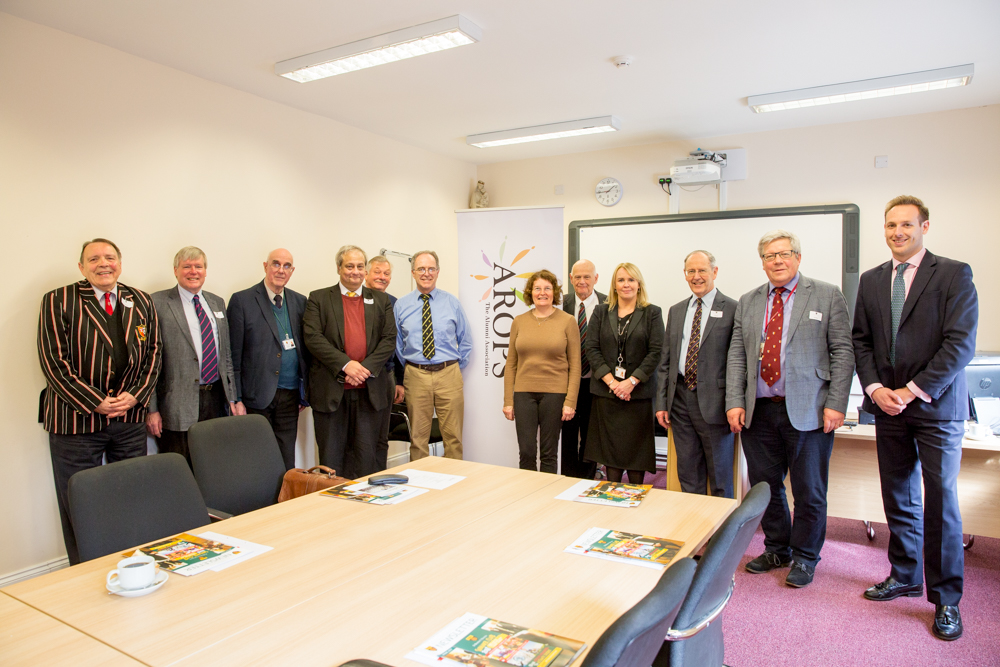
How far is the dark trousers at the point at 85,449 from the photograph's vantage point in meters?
3.40

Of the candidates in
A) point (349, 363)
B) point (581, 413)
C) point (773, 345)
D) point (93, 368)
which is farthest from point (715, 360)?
point (93, 368)

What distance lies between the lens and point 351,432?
14.8 feet

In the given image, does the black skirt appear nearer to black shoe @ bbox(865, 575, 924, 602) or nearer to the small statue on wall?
black shoe @ bbox(865, 575, 924, 602)

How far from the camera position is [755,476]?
11.6 ft

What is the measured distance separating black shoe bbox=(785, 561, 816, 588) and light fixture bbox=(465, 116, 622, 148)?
148 inches

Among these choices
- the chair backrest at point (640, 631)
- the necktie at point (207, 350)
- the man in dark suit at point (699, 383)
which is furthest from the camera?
the necktie at point (207, 350)

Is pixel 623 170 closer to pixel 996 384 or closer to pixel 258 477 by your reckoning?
pixel 996 384

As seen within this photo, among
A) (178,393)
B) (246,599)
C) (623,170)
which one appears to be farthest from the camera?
(623,170)

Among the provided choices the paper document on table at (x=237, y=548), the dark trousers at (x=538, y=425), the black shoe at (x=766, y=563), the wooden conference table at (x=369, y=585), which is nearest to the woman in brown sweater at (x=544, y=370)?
the dark trousers at (x=538, y=425)

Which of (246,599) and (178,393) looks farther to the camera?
(178,393)

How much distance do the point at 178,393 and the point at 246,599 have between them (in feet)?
8.68

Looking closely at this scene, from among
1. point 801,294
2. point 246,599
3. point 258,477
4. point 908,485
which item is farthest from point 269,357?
point 908,485

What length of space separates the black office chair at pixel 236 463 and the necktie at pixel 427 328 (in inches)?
76.9

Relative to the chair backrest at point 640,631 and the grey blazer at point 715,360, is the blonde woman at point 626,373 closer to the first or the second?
the grey blazer at point 715,360
